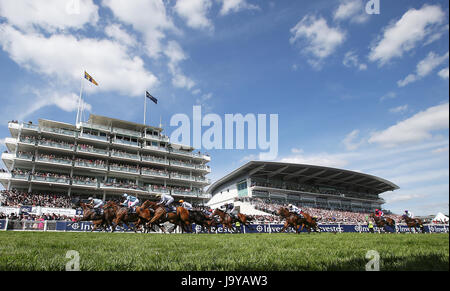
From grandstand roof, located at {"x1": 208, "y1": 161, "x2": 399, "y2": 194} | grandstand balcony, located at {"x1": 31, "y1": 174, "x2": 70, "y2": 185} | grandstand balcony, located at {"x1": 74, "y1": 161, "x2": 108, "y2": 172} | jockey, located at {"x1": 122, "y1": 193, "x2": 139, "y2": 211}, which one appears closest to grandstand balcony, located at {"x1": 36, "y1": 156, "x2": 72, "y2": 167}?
grandstand balcony, located at {"x1": 74, "y1": 161, "x2": 108, "y2": 172}

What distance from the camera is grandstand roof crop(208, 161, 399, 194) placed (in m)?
54.8

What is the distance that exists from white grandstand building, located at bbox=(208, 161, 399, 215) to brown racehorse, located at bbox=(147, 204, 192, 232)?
31.7 m

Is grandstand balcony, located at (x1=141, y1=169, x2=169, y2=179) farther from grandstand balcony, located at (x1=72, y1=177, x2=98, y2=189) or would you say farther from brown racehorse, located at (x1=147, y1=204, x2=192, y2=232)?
brown racehorse, located at (x1=147, y1=204, x2=192, y2=232)

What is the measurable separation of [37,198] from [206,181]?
89.1 ft

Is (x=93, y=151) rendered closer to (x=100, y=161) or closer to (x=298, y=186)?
(x=100, y=161)

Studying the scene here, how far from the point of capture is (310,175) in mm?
60125

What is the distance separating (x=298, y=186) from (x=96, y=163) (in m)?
41.0

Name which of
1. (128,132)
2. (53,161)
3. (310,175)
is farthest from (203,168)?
(310,175)

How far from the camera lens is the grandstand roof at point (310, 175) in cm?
5481
